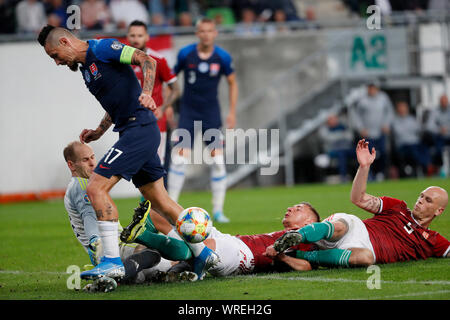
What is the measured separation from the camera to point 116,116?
655 cm

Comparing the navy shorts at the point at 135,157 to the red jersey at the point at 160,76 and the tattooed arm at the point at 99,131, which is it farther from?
Result: the red jersey at the point at 160,76

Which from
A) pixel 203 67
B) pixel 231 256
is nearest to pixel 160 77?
pixel 203 67

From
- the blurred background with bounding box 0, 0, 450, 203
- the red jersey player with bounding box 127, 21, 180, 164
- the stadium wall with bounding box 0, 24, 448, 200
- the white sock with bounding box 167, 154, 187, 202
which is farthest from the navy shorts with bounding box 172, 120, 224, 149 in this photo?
Answer: the stadium wall with bounding box 0, 24, 448, 200

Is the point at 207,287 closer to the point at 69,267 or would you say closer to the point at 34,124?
the point at 69,267

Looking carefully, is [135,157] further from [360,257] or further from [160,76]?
[160,76]

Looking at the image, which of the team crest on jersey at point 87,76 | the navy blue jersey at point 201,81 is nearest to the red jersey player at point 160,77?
the navy blue jersey at point 201,81

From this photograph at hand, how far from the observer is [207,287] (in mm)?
5957

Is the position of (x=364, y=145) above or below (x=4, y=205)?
above

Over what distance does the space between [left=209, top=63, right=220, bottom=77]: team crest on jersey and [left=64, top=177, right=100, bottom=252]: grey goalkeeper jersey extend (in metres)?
5.99

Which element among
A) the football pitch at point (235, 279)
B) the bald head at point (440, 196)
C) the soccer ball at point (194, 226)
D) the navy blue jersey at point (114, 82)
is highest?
the navy blue jersey at point (114, 82)

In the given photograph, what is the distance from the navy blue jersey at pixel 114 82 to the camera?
21.0ft

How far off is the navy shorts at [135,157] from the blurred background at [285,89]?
42.1 ft
